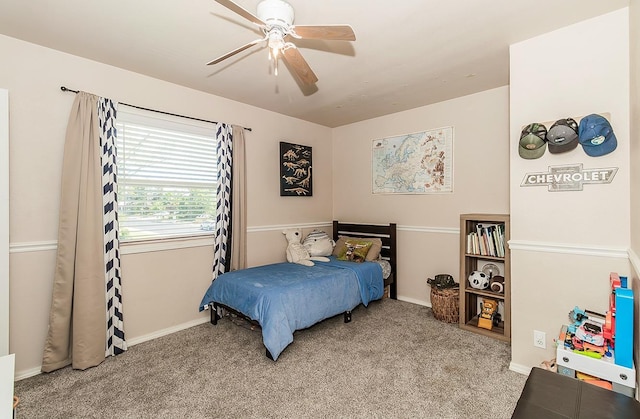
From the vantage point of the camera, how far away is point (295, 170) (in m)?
4.36

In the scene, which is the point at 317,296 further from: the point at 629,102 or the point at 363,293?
the point at 629,102

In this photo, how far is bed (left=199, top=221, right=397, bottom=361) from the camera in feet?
8.68

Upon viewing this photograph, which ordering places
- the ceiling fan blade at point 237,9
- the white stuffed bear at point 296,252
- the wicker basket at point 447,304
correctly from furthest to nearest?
the white stuffed bear at point 296,252
the wicker basket at point 447,304
the ceiling fan blade at point 237,9

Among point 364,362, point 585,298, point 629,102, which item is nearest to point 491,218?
point 585,298

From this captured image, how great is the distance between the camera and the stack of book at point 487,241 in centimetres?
314

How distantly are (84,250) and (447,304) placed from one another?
11.3 ft

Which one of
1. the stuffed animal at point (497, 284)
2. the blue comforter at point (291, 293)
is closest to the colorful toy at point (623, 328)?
the stuffed animal at point (497, 284)

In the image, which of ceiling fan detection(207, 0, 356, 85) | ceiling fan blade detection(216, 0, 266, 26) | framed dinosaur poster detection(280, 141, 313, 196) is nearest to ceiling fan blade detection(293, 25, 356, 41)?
ceiling fan detection(207, 0, 356, 85)

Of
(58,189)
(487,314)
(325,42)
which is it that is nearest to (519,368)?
(487,314)

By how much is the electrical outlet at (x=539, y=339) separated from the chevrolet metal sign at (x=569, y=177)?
41.7 inches

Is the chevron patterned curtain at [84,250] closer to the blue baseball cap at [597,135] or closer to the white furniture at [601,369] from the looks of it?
the white furniture at [601,369]

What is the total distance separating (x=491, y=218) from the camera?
124 inches

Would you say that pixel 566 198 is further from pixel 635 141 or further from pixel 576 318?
pixel 576 318

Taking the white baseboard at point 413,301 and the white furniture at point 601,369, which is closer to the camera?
the white furniture at point 601,369
